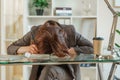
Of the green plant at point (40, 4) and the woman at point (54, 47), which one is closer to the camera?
the woman at point (54, 47)

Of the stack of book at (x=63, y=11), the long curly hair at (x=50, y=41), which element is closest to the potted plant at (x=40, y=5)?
the stack of book at (x=63, y=11)

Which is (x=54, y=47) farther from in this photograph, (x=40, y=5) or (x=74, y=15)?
(x=74, y=15)

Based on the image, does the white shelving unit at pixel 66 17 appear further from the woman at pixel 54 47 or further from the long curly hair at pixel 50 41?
the long curly hair at pixel 50 41

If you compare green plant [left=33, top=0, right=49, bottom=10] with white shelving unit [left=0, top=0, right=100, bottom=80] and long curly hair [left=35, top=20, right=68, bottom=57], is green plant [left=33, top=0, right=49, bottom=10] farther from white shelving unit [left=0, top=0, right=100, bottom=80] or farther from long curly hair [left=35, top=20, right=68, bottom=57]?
long curly hair [left=35, top=20, right=68, bottom=57]

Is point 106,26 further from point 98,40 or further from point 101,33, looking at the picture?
point 98,40

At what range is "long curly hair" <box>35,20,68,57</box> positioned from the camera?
6.19ft

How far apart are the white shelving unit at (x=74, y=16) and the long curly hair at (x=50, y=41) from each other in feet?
4.71

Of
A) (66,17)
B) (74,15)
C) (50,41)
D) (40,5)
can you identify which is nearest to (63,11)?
(66,17)

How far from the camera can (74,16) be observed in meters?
3.50

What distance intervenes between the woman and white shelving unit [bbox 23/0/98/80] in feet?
4.13

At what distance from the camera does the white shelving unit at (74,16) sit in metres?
3.51

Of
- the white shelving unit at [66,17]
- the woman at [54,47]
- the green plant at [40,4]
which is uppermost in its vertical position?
the green plant at [40,4]

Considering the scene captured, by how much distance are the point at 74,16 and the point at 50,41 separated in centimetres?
163

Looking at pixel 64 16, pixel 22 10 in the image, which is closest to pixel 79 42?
pixel 64 16
